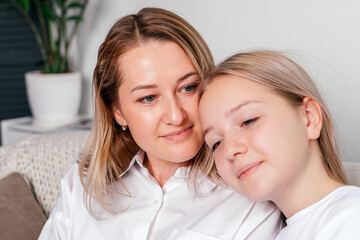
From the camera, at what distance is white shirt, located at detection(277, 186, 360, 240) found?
0.95 metres

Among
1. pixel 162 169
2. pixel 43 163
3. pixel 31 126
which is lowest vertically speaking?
pixel 31 126

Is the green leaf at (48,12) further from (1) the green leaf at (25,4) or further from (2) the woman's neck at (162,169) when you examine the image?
(2) the woman's neck at (162,169)

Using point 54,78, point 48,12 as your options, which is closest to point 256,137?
point 54,78

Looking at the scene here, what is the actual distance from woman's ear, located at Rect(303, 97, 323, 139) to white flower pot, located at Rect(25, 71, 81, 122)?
1981 millimetres

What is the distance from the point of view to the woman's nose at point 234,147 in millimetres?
1046

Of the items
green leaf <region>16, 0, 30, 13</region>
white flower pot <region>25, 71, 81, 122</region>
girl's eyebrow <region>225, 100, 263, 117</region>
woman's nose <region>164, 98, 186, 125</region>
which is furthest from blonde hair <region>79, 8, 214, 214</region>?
green leaf <region>16, 0, 30, 13</region>

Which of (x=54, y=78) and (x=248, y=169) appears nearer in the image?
(x=248, y=169)

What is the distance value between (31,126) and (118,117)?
61.5 inches

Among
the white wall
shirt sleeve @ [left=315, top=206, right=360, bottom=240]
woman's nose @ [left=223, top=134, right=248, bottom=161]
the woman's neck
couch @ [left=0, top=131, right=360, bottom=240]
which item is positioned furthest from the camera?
the white wall

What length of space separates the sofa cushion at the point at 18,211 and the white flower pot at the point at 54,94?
1176 millimetres

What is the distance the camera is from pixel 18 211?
1557 millimetres

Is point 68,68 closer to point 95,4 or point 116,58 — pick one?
point 95,4

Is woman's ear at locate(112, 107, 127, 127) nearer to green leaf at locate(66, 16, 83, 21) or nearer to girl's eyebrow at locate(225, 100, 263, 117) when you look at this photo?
girl's eyebrow at locate(225, 100, 263, 117)

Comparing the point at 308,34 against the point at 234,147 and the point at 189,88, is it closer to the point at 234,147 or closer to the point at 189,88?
the point at 189,88
